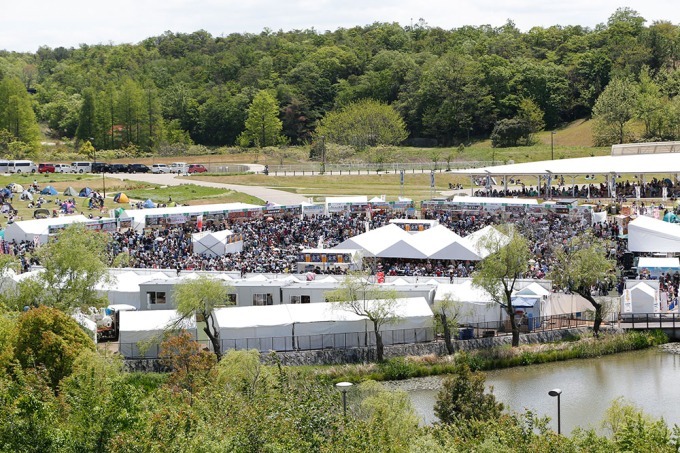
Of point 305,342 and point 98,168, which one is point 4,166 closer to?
point 98,168

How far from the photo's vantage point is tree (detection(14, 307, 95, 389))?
2572cm

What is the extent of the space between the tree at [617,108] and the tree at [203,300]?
54384mm

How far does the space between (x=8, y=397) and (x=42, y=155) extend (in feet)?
258

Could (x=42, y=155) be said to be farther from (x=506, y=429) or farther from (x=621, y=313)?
(x=506, y=429)

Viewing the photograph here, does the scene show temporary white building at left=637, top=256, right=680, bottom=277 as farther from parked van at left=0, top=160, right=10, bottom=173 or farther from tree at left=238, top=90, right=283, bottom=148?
tree at left=238, top=90, right=283, bottom=148

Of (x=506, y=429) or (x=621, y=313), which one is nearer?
(x=506, y=429)

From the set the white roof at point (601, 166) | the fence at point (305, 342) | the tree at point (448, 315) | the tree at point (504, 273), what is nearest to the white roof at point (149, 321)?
the fence at point (305, 342)

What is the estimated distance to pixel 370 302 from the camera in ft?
107

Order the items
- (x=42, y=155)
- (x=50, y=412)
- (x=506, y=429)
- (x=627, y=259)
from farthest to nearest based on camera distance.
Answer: (x=42, y=155) < (x=627, y=259) < (x=506, y=429) < (x=50, y=412)

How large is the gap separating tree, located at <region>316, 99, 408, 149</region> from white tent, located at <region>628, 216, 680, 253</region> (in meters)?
50.5

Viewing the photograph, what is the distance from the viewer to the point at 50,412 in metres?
17.3

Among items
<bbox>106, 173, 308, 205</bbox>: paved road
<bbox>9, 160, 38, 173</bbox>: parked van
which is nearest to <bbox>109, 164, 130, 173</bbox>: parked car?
<bbox>106, 173, 308, 205</bbox>: paved road

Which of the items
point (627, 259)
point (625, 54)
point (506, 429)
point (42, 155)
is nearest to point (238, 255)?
point (627, 259)

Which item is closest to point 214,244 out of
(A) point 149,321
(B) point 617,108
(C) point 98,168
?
(A) point 149,321
